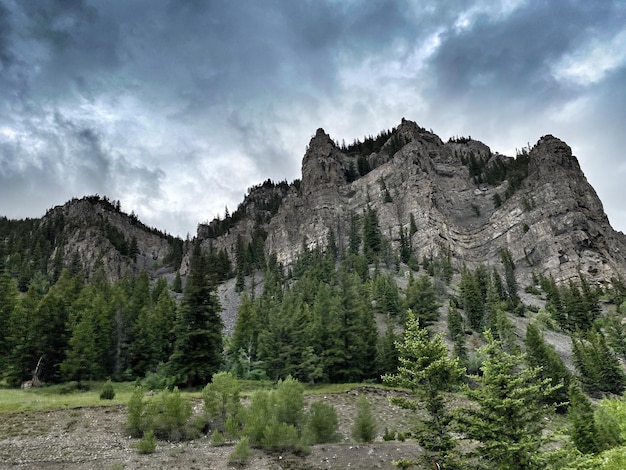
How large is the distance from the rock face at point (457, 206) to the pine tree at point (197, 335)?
95.7 m

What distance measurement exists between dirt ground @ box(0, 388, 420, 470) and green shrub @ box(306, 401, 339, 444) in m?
0.94

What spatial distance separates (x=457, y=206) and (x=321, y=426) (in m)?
147

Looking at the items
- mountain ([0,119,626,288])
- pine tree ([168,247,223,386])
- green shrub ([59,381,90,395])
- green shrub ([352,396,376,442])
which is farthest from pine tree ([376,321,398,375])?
mountain ([0,119,626,288])

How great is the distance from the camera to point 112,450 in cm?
2372

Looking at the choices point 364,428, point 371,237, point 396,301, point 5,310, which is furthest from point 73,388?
point 371,237

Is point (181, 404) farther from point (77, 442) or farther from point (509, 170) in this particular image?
point (509, 170)

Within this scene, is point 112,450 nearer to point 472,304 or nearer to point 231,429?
point 231,429

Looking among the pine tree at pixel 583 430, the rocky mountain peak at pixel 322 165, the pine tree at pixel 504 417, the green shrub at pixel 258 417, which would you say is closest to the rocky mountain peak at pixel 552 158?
the rocky mountain peak at pixel 322 165

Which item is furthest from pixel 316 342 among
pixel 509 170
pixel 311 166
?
pixel 509 170

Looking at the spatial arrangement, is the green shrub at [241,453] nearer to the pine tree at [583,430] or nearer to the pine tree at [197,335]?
the pine tree at [197,335]

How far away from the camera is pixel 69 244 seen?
169125 mm

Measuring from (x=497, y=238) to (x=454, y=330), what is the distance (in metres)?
83.7

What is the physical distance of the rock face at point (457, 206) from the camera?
12781 cm

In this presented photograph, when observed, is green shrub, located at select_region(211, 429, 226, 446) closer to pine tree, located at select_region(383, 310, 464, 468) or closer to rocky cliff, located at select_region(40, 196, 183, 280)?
pine tree, located at select_region(383, 310, 464, 468)
